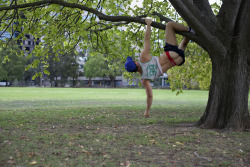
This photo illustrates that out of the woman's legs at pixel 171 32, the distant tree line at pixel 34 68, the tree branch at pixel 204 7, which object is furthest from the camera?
the distant tree line at pixel 34 68

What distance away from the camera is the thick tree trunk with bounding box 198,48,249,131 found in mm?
6289

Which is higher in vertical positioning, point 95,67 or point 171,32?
point 95,67

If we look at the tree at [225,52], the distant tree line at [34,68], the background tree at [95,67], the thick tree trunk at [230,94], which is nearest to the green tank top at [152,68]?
the tree at [225,52]

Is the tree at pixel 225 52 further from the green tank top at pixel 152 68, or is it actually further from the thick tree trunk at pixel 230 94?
the green tank top at pixel 152 68

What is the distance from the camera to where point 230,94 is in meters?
6.39

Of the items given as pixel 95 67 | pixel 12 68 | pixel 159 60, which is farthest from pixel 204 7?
pixel 12 68

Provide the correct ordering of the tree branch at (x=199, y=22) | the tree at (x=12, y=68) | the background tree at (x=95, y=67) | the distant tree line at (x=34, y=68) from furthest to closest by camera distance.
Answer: the background tree at (x=95, y=67) < the distant tree line at (x=34, y=68) < the tree at (x=12, y=68) < the tree branch at (x=199, y=22)

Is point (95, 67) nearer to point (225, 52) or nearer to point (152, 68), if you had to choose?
point (152, 68)

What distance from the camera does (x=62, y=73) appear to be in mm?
81812

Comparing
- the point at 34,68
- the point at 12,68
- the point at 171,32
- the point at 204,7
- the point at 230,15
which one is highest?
the point at 34,68

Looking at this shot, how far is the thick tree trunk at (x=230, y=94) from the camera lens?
20.6 feet

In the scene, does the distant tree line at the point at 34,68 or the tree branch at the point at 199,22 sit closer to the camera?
the tree branch at the point at 199,22

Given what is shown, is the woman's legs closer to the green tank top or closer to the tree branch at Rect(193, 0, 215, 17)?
the green tank top

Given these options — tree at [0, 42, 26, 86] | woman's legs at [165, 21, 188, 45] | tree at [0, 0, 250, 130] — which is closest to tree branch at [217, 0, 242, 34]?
tree at [0, 0, 250, 130]
